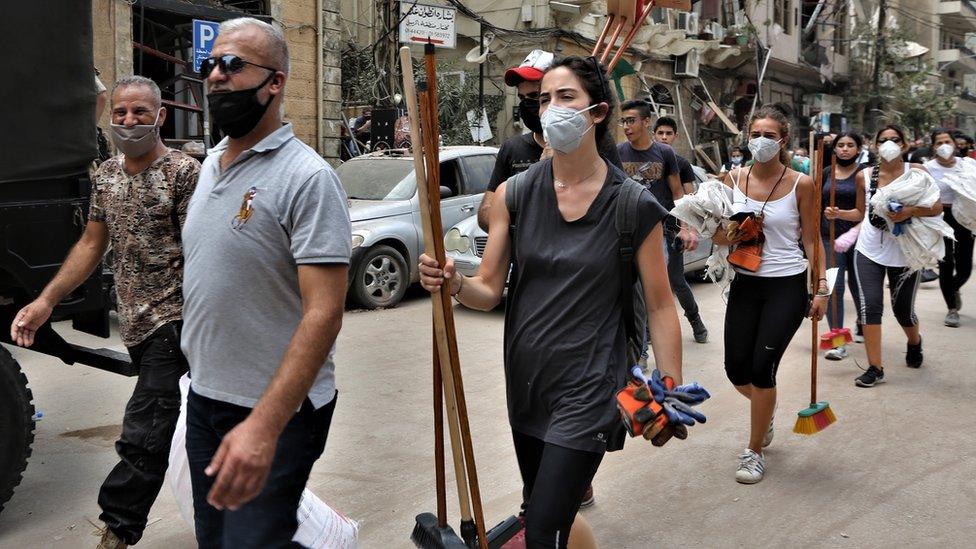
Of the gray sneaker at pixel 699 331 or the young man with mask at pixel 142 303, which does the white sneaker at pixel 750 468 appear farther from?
the gray sneaker at pixel 699 331

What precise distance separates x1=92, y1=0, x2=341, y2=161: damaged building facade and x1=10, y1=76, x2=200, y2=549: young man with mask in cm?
919

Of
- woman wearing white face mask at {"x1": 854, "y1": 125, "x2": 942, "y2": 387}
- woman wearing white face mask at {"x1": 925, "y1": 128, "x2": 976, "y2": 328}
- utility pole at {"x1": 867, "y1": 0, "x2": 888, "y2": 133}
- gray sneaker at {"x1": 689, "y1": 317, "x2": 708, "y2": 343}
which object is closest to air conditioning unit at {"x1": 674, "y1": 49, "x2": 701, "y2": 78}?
utility pole at {"x1": 867, "y1": 0, "x2": 888, "y2": 133}

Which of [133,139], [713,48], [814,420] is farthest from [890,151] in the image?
[713,48]

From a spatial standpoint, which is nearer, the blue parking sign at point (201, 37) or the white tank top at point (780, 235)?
the white tank top at point (780, 235)

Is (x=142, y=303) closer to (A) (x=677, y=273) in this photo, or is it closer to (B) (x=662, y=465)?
(B) (x=662, y=465)

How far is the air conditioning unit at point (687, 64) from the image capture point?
2475 centimetres

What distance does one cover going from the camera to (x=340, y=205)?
2502 mm

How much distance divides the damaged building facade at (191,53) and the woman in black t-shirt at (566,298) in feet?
33.7

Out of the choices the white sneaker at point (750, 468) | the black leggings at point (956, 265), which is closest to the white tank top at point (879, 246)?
the black leggings at point (956, 265)

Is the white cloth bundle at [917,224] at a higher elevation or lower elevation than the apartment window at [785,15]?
lower

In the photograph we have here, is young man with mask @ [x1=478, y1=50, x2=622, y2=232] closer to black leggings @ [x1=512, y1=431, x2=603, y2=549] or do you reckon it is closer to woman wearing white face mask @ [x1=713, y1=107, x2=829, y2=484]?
woman wearing white face mask @ [x1=713, y1=107, x2=829, y2=484]

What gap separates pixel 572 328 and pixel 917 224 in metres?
5.30

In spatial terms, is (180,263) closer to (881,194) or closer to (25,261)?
(25,261)

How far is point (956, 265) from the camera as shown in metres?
9.77
